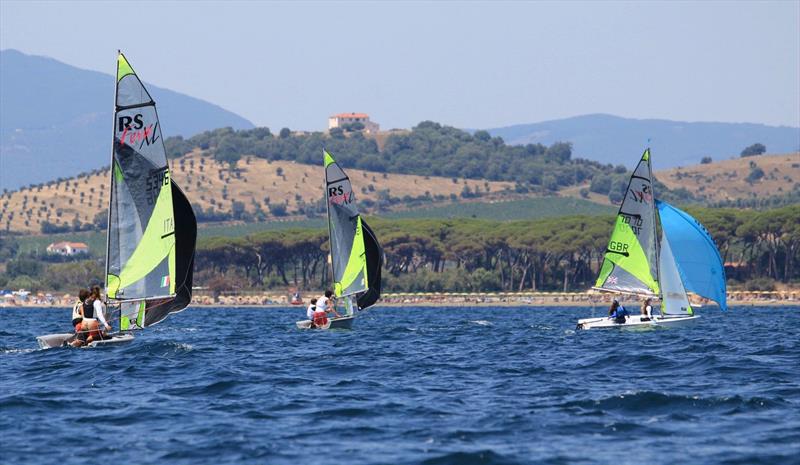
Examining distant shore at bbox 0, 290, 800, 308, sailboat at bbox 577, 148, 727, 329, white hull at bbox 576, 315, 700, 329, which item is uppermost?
sailboat at bbox 577, 148, 727, 329

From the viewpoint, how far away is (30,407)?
1067 inches

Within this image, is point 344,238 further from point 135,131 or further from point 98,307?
point 98,307

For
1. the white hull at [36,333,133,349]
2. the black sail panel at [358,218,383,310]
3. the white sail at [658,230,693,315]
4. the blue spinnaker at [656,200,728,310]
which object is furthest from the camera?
the black sail panel at [358,218,383,310]

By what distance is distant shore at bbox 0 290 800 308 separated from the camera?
407ft

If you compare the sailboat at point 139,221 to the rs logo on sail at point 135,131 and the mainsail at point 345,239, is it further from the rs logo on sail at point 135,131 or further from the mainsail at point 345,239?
the mainsail at point 345,239

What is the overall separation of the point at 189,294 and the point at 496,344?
12195 millimetres

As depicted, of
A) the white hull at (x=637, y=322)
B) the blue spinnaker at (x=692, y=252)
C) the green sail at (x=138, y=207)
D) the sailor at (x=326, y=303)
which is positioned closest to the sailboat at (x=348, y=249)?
the sailor at (x=326, y=303)

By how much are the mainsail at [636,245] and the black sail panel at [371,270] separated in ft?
33.2

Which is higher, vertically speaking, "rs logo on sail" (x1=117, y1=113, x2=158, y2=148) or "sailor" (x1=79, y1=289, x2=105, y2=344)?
"rs logo on sail" (x1=117, y1=113, x2=158, y2=148)

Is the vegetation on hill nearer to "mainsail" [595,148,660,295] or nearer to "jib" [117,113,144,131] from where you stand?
"mainsail" [595,148,660,295]

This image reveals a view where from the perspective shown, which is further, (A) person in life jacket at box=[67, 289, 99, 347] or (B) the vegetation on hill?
(B) the vegetation on hill

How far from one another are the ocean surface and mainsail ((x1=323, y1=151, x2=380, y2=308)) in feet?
50.2

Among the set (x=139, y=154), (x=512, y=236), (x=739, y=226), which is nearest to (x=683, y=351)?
(x=139, y=154)

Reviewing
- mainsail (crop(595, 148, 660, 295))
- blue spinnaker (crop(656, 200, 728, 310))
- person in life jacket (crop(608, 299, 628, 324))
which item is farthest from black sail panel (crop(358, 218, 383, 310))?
blue spinnaker (crop(656, 200, 728, 310))
